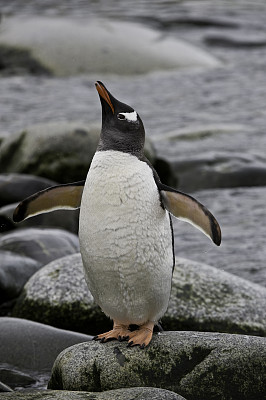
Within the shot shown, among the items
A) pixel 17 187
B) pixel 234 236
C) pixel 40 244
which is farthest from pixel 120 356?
pixel 17 187

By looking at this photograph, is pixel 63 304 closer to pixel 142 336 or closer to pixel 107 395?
pixel 142 336

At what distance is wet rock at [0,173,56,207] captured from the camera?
945 centimetres

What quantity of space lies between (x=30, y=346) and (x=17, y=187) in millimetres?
3665

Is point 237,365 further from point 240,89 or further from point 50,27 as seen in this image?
point 50,27

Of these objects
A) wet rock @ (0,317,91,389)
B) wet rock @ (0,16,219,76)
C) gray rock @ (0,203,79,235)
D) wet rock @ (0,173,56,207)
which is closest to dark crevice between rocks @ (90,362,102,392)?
wet rock @ (0,317,91,389)

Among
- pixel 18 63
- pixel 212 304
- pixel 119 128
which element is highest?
pixel 119 128

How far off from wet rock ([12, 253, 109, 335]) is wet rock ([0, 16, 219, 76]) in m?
10.4

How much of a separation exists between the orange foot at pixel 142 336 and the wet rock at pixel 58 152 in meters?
5.35

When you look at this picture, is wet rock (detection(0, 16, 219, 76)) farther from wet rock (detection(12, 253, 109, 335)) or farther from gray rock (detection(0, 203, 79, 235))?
wet rock (detection(12, 253, 109, 335))

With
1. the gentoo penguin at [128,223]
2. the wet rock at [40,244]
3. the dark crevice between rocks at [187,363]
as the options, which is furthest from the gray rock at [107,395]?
the wet rock at [40,244]

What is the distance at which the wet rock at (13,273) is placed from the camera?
7.34 metres

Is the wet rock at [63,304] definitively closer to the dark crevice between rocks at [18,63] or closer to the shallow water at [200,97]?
the shallow water at [200,97]

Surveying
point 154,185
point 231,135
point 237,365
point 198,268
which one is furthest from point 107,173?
point 231,135

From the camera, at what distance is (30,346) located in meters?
6.07
